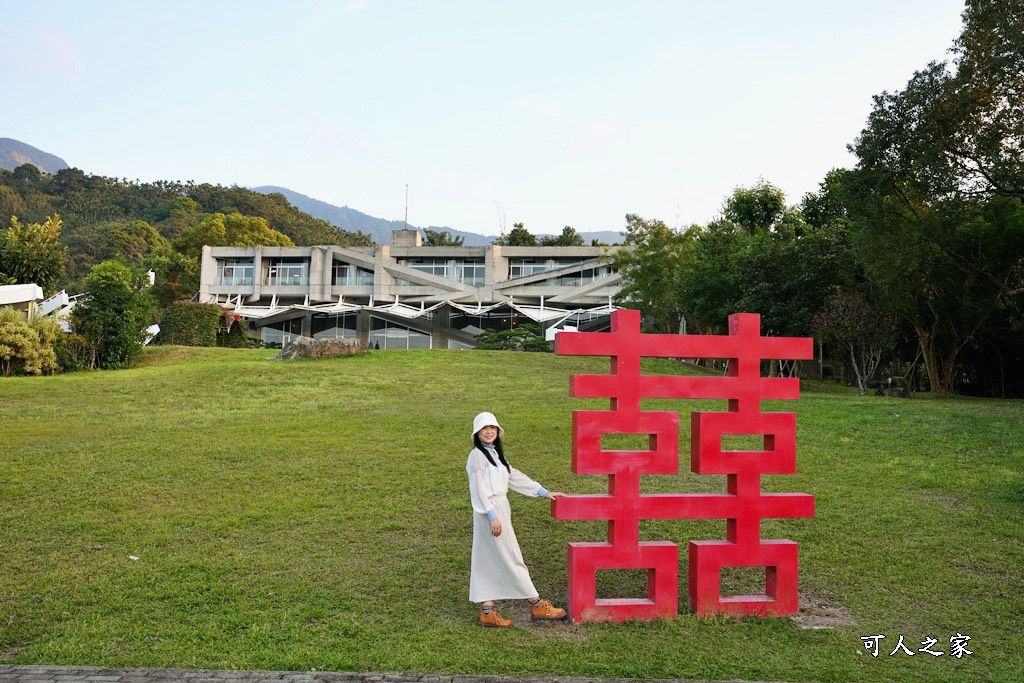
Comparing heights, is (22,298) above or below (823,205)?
below

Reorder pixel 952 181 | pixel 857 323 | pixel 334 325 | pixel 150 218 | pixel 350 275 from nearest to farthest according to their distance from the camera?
pixel 952 181, pixel 857 323, pixel 334 325, pixel 350 275, pixel 150 218

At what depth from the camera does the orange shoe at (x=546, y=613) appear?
652 cm

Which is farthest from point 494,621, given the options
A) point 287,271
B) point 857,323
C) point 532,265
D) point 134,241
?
point 134,241

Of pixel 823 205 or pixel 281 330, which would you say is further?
pixel 281 330

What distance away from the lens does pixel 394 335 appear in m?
49.8

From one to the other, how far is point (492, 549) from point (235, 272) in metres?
48.7

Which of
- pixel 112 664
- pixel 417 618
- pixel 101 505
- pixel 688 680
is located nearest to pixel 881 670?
pixel 688 680

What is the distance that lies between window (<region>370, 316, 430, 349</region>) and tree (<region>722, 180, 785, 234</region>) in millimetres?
20328

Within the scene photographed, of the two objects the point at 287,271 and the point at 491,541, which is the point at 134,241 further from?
the point at 491,541

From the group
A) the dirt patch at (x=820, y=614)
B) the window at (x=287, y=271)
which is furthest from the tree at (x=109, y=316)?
the window at (x=287, y=271)

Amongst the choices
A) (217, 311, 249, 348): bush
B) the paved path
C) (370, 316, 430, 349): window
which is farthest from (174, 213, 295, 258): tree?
the paved path

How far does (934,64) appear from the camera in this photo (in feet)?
66.2

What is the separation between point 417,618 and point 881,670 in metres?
3.47

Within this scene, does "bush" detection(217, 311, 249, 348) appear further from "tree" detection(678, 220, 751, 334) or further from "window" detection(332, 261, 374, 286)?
"tree" detection(678, 220, 751, 334)
